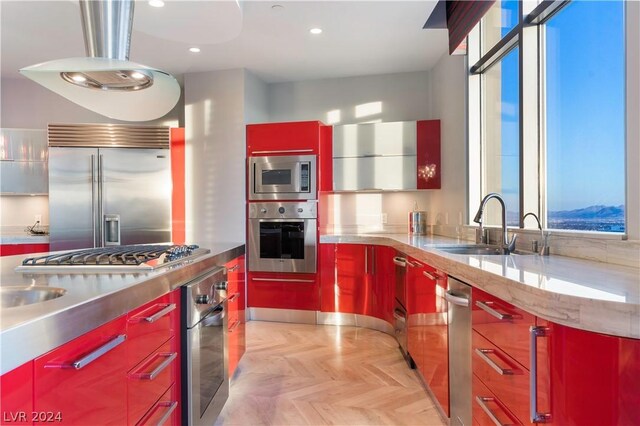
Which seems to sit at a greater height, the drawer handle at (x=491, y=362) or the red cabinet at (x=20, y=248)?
the red cabinet at (x=20, y=248)

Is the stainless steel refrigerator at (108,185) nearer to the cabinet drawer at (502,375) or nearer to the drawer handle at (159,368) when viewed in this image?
the drawer handle at (159,368)

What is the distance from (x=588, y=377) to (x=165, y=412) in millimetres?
1275

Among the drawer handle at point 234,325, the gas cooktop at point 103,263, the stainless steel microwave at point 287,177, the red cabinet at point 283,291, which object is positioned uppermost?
the stainless steel microwave at point 287,177

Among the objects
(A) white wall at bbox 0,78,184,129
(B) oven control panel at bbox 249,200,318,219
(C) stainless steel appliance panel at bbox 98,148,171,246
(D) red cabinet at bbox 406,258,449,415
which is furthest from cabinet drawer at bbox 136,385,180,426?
(A) white wall at bbox 0,78,184,129

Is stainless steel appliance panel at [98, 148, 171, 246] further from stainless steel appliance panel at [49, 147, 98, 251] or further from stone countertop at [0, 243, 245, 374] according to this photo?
stone countertop at [0, 243, 245, 374]

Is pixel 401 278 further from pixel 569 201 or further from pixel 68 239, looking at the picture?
pixel 68 239

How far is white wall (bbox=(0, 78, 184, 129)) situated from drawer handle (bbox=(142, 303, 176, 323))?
3.45 meters

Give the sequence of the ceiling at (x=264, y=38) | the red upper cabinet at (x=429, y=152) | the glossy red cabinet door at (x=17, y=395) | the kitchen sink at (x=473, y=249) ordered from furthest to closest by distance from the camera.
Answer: the red upper cabinet at (x=429, y=152), the ceiling at (x=264, y=38), the kitchen sink at (x=473, y=249), the glossy red cabinet door at (x=17, y=395)

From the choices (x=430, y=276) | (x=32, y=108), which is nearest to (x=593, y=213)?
(x=430, y=276)

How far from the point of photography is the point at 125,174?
12.3 ft

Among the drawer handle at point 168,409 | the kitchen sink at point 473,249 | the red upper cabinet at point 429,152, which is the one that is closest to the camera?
the drawer handle at point 168,409

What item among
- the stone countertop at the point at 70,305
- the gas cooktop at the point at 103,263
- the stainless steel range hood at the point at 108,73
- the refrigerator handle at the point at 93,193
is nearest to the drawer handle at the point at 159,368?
the stone countertop at the point at 70,305

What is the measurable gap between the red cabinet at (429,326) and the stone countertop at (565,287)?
0.28 meters

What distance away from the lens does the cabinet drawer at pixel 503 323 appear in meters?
1.03
